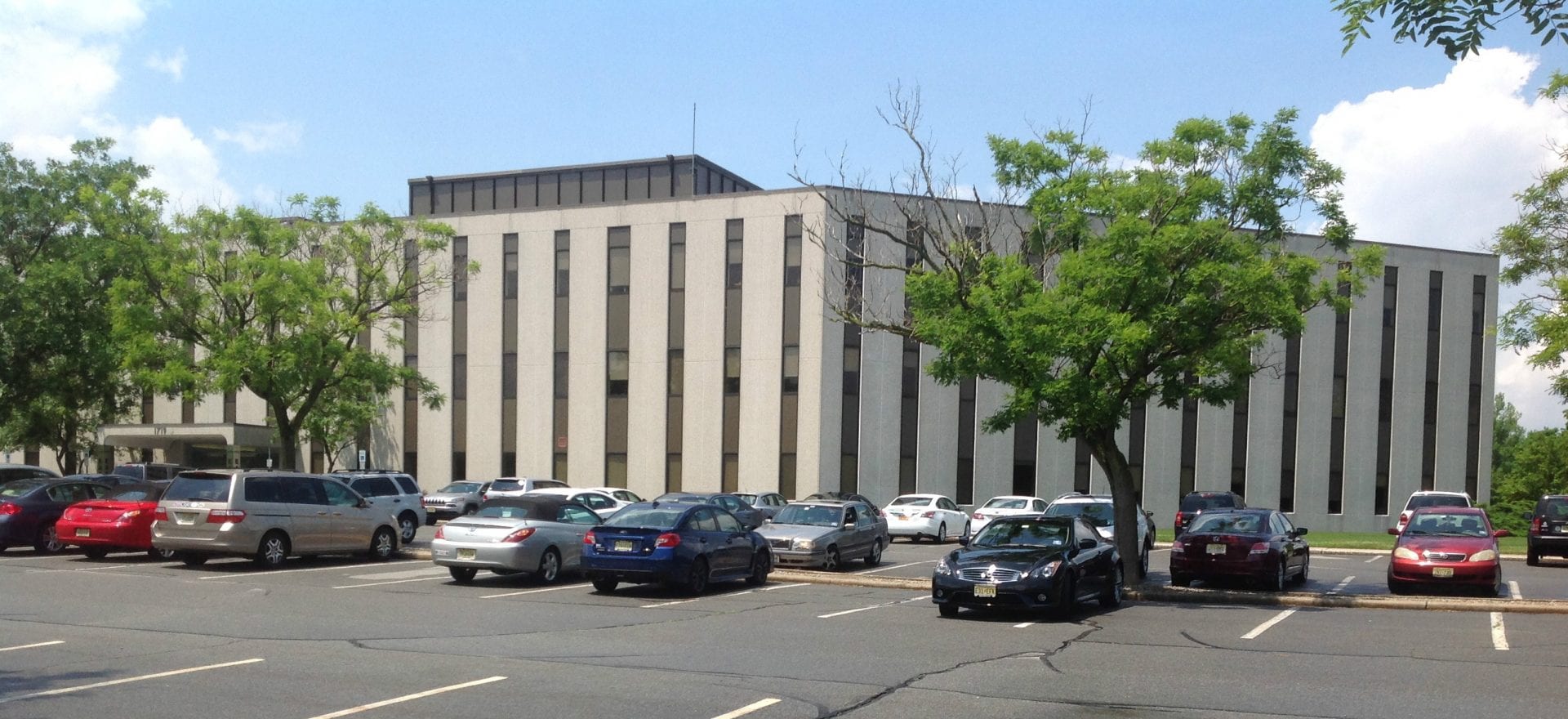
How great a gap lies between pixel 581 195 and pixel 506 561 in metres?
37.5

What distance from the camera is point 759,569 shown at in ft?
72.6

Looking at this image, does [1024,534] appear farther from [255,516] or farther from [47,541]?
[47,541]

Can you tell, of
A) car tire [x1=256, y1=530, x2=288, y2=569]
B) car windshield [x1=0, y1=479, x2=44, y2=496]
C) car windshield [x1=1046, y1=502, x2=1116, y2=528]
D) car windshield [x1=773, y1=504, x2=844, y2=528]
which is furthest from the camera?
car windshield [x1=1046, y1=502, x2=1116, y2=528]

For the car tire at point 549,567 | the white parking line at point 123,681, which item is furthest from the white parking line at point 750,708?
the car tire at point 549,567

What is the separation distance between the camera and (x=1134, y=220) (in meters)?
20.5

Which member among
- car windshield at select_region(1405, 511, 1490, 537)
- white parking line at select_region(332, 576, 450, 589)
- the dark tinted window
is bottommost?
white parking line at select_region(332, 576, 450, 589)

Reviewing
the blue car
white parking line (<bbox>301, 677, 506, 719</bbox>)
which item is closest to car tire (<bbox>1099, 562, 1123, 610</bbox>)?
the blue car

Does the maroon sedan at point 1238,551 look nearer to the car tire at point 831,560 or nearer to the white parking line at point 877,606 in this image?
the white parking line at point 877,606

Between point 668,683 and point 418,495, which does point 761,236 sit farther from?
point 668,683

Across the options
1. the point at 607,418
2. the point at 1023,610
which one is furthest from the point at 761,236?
the point at 1023,610

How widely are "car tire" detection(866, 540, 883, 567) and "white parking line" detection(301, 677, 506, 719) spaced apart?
16453 millimetres

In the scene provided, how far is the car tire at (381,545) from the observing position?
25.6m

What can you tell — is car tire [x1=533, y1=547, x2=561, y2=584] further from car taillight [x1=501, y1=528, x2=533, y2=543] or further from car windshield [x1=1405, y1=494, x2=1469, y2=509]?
car windshield [x1=1405, y1=494, x2=1469, y2=509]

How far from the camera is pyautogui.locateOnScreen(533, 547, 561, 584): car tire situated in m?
21.2
